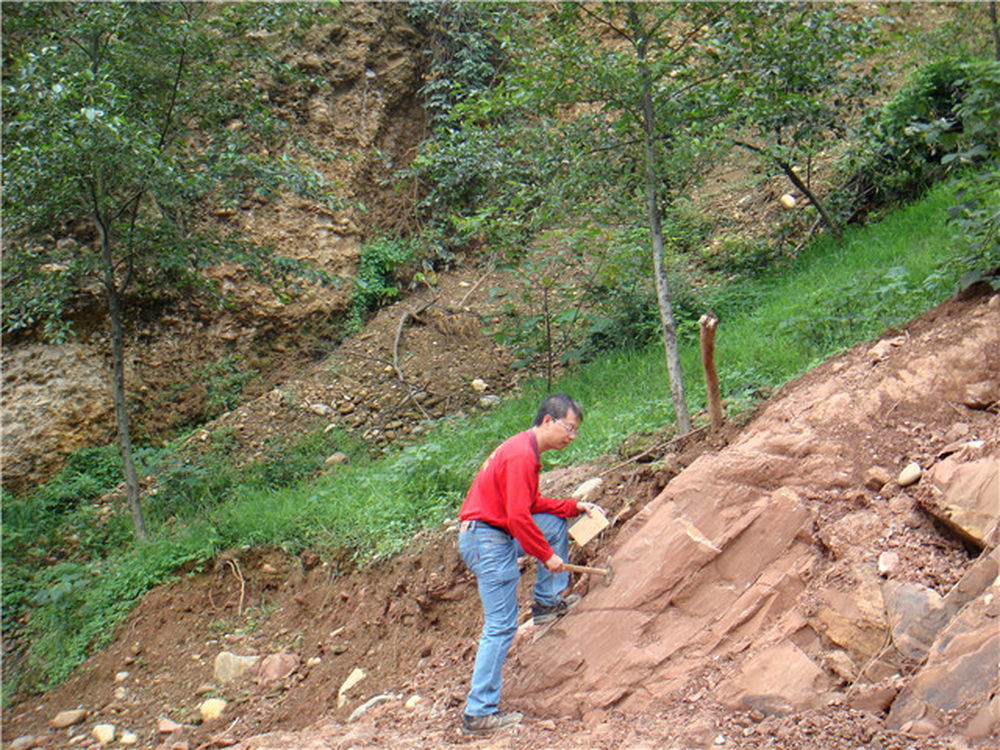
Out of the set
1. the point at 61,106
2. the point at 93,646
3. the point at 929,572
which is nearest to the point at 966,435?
the point at 929,572

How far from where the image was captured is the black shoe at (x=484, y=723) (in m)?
3.67

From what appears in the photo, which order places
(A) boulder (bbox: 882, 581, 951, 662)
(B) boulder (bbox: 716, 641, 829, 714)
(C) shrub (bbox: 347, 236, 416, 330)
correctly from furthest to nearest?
1. (C) shrub (bbox: 347, 236, 416, 330)
2. (B) boulder (bbox: 716, 641, 829, 714)
3. (A) boulder (bbox: 882, 581, 951, 662)

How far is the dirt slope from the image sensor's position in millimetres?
3309

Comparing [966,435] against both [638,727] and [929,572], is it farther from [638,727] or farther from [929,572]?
[638,727]

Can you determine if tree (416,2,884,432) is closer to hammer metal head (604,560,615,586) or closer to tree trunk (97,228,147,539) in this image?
hammer metal head (604,560,615,586)

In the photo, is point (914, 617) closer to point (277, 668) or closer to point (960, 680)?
point (960, 680)

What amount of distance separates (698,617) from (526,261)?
404 cm

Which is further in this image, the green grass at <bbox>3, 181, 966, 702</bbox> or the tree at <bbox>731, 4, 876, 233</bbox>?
the green grass at <bbox>3, 181, 966, 702</bbox>

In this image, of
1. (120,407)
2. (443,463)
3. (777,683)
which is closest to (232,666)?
(443,463)

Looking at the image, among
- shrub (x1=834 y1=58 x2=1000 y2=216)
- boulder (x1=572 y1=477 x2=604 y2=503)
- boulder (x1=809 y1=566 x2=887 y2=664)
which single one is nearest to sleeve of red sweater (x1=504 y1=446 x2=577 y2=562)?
boulder (x1=572 y1=477 x2=604 y2=503)

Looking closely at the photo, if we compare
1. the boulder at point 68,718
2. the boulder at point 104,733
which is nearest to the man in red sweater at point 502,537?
the boulder at point 104,733

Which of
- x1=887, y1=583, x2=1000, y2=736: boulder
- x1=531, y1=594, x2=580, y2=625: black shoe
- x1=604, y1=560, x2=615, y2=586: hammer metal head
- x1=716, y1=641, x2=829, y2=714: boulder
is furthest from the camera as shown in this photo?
x1=531, y1=594, x2=580, y2=625: black shoe

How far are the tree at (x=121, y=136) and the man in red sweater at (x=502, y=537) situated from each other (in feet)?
13.1

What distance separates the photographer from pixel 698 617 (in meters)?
3.75
